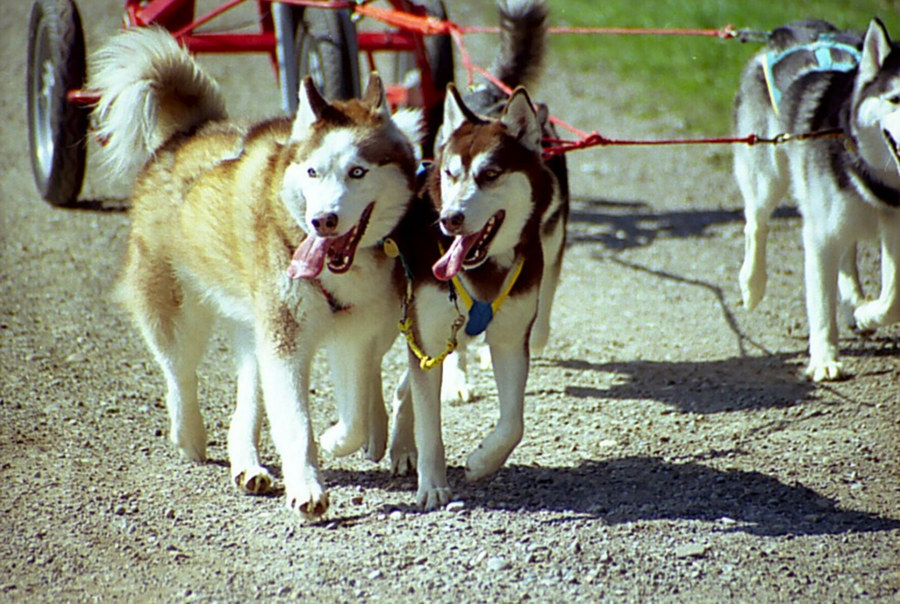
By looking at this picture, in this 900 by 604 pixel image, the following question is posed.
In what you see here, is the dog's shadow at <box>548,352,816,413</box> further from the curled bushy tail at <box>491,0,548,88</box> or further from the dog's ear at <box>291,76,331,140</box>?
the dog's ear at <box>291,76,331,140</box>

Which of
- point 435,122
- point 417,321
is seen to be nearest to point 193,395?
point 417,321

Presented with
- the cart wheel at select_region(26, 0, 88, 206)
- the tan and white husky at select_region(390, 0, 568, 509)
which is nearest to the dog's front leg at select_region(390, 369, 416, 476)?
the tan and white husky at select_region(390, 0, 568, 509)

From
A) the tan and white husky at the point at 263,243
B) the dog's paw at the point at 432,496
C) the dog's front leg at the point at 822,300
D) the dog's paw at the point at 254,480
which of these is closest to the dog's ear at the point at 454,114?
the tan and white husky at the point at 263,243

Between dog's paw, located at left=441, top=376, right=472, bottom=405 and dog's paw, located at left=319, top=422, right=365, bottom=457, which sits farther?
dog's paw, located at left=441, top=376, right=472, bottom=405

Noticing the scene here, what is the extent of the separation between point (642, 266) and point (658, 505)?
128 inches

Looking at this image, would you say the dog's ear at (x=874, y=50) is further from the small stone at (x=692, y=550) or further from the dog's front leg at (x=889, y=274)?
the small stone at (x=692, y=550)

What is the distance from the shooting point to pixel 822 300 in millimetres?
5145

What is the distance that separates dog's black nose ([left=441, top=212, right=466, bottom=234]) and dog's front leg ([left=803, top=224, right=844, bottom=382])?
2.36m

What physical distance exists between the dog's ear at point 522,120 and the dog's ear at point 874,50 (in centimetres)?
193

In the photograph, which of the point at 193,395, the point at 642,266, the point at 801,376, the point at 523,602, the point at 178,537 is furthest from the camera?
the point at 642,266

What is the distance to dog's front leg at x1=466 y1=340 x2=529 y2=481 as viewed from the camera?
375 cm

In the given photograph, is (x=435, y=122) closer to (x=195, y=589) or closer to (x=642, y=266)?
(x=642, y=266)

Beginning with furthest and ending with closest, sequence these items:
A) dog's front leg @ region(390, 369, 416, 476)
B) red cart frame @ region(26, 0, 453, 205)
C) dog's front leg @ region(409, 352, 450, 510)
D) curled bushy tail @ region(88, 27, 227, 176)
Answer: red cart frame @ region(26, 0, 453, 205) → curled bushy tail @ region(88, 27, 227, 176) → dog's front leg @ region(390, 369, 416, 476) → dog's front leg @ region(409, 352, 450, 510)

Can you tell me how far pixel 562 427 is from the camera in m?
4.62
